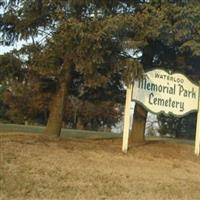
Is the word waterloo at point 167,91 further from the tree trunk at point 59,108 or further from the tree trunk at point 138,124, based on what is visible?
the tree trunk at point 59,108

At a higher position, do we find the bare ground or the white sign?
the white sign

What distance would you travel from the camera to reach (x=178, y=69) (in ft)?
69.9

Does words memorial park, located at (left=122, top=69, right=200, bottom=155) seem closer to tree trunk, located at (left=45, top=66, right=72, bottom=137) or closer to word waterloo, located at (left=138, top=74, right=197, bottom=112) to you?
word waterloo, located at (left=138, top=74, right=197, bottom=112)

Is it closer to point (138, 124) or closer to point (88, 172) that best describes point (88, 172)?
point (88, 172)

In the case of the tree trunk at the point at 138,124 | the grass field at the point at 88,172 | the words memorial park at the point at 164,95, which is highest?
the words memorial park at the point at 164,95

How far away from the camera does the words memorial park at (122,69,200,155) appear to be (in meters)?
18.7

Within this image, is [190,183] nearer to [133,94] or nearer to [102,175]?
[102,175]

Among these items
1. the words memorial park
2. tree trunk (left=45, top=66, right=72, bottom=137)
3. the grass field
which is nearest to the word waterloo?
the words memorial park

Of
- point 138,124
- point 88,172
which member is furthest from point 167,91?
point 88,172

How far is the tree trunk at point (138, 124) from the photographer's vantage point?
69.7 feet

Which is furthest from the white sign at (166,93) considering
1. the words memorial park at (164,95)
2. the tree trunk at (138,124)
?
the tree trunk at (138,124)

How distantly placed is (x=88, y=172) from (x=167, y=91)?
6.23 m

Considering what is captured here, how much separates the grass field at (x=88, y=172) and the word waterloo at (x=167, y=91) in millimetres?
1611

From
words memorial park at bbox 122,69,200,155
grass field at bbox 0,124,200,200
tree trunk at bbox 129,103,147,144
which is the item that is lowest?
grass field at bbox 0,124,200,200
